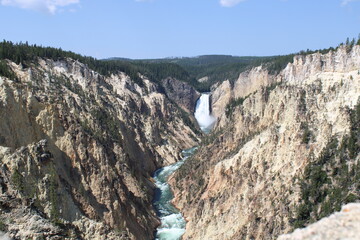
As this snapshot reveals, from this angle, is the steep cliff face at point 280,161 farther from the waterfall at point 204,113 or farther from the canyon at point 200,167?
the waterfall at point 204,113

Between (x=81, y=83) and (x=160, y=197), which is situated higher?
(x=81, y=83)

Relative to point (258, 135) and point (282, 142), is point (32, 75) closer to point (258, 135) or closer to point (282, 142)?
point (258, 135)

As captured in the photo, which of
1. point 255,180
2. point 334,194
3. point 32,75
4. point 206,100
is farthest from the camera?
point 206,100

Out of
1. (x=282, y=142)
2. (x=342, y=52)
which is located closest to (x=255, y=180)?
(x=282, y=142)

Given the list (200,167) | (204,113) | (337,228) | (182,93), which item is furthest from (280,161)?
(182,93)

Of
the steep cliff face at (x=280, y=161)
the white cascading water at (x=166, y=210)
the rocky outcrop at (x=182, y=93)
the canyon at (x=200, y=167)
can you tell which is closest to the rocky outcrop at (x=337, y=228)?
the canyon at (x=200, y=167)

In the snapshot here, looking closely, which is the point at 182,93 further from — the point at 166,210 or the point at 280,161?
the point at 280,161

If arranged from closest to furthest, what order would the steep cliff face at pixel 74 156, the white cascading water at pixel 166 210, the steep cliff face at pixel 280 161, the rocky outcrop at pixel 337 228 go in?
the rocky outcrop at pixel 337 228 → the steep cliff face at pixel 74 156 → the steep cliff face at pixel 280 161 → the white cascading water at pixel 166 210

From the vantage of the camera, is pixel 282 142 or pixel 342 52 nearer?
pixel 282 142
